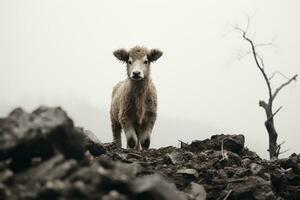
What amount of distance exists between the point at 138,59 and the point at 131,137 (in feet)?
7.42

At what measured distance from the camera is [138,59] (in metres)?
14.6

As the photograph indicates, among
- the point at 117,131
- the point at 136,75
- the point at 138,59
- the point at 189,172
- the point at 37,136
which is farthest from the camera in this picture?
the point at 117,131

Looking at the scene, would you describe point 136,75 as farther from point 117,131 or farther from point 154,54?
point 117,131

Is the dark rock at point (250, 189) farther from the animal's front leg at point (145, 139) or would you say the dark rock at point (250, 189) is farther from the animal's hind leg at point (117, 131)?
the animal's hind leg at point (117, 131)

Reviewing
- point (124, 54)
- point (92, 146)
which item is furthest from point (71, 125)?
point (124, 54)

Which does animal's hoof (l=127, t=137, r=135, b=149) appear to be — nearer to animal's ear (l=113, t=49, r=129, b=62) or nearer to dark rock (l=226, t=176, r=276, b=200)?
animal's ear (l=113, t=49, r=129, b=62)

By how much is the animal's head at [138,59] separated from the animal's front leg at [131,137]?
1.49 metres

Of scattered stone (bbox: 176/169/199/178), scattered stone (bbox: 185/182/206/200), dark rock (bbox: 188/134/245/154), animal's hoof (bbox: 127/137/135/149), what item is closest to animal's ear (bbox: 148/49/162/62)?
animal's hoof (bbox: 127/137/135/149)

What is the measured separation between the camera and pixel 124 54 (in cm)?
1501

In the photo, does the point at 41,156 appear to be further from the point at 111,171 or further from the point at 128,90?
the point at 128,90

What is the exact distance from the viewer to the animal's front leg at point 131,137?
14.1 m

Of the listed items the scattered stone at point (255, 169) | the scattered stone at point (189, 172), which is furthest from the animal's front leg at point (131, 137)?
the scattered stone at point (189, 172)

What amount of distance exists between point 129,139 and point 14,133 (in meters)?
8.53

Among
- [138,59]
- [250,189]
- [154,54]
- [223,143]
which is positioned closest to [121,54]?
[138,59]
